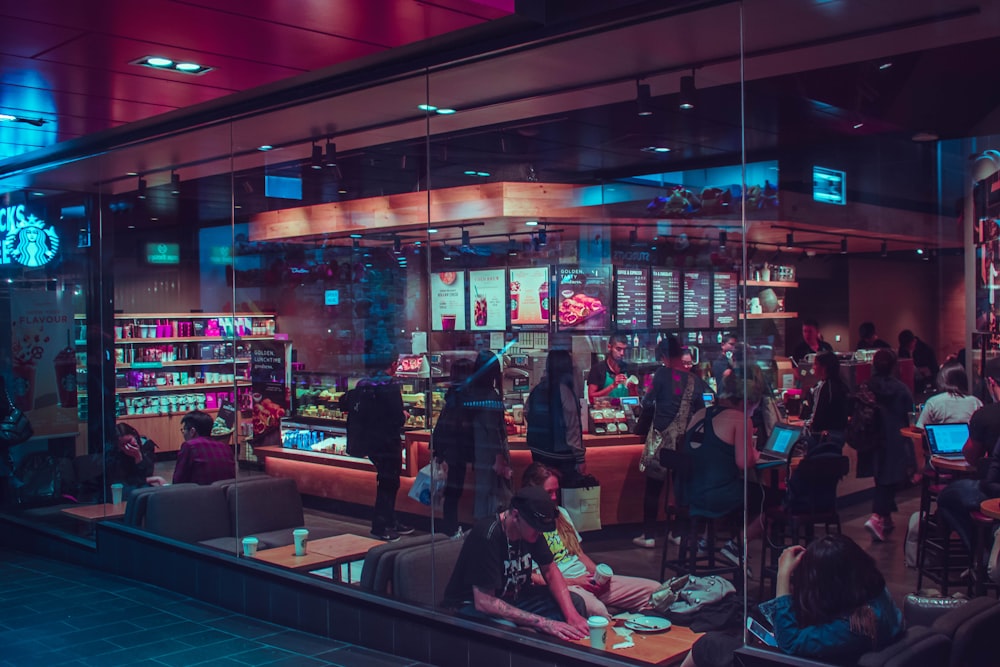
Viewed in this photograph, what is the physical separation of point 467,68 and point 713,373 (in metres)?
2.31

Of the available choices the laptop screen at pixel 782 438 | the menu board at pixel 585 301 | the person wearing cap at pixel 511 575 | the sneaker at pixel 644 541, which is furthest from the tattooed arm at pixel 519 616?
the menu board at pixel 585 301

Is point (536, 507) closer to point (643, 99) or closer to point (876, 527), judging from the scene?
point (876, 527)

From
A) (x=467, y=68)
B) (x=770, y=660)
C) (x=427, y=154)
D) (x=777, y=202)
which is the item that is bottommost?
(x=770, y=660)

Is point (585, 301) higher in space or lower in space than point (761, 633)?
higher

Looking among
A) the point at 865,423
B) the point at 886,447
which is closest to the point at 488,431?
the point at 865,423

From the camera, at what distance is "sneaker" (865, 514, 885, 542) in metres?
4.73

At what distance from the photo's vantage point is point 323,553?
624cm

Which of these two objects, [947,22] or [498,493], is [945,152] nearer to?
[947,22]

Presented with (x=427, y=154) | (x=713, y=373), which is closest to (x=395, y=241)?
(x=427, y=154)

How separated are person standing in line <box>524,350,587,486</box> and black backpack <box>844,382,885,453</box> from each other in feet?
7.57

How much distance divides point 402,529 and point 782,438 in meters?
2.78

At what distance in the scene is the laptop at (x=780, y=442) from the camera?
15.8ft

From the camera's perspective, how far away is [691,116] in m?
5.58

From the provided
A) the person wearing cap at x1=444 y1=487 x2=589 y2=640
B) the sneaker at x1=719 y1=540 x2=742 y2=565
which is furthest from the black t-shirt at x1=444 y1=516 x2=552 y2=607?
the sneaker at x1=719 y1=540 x2=742 y2=565
